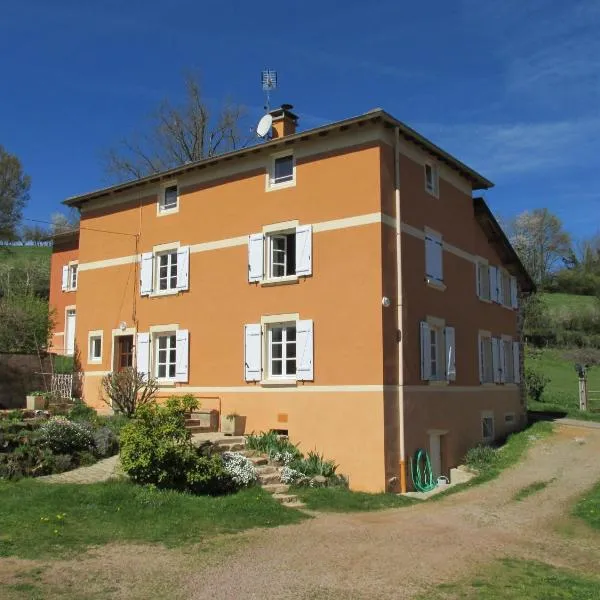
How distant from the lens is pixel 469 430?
1819cm

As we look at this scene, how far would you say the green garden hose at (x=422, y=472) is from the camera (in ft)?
49.5

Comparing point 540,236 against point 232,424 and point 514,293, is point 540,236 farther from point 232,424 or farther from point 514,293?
point 232,424

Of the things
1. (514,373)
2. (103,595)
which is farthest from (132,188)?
(103,595)

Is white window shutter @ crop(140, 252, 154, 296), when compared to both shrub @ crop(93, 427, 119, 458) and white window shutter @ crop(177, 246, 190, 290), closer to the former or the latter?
white window shutter @ crop(177, 246, 190, 290)

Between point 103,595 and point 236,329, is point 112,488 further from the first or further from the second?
point 236,329

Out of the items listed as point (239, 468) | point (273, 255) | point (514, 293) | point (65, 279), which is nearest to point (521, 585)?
point (239, 468)

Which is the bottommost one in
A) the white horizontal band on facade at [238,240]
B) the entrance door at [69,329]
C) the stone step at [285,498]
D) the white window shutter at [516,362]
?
the stone step at [285,498]

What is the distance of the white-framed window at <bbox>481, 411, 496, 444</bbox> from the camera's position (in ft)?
63.1

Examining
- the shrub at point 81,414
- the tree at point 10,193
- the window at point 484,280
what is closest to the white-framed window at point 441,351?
the window at point 484,280

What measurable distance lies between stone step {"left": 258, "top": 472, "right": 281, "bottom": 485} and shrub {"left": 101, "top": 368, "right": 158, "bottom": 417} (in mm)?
4709

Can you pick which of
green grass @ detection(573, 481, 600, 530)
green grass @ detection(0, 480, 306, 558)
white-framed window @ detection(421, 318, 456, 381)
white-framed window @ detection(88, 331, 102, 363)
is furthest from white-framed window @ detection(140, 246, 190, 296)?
green grass @ detection(573, 481, 600, 530)

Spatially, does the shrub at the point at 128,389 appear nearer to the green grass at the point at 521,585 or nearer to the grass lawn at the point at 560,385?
the green grass at the point at 521,585

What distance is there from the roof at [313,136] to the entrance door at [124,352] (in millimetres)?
4463

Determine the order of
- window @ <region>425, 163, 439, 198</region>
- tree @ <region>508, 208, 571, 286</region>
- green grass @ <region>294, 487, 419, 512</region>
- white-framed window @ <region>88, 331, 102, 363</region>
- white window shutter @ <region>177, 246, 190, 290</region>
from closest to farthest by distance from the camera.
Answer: green grass @ <region>294, 487, 419, 512</region>
window @ <region>425, 163, 439, 198</region>
white window shutter @ <region>177, 246, 190, 290</region>
white-framed window @ <region>88, 331, 102, 363</region>
tree @ <region>508, 208, 571, 286</region>
